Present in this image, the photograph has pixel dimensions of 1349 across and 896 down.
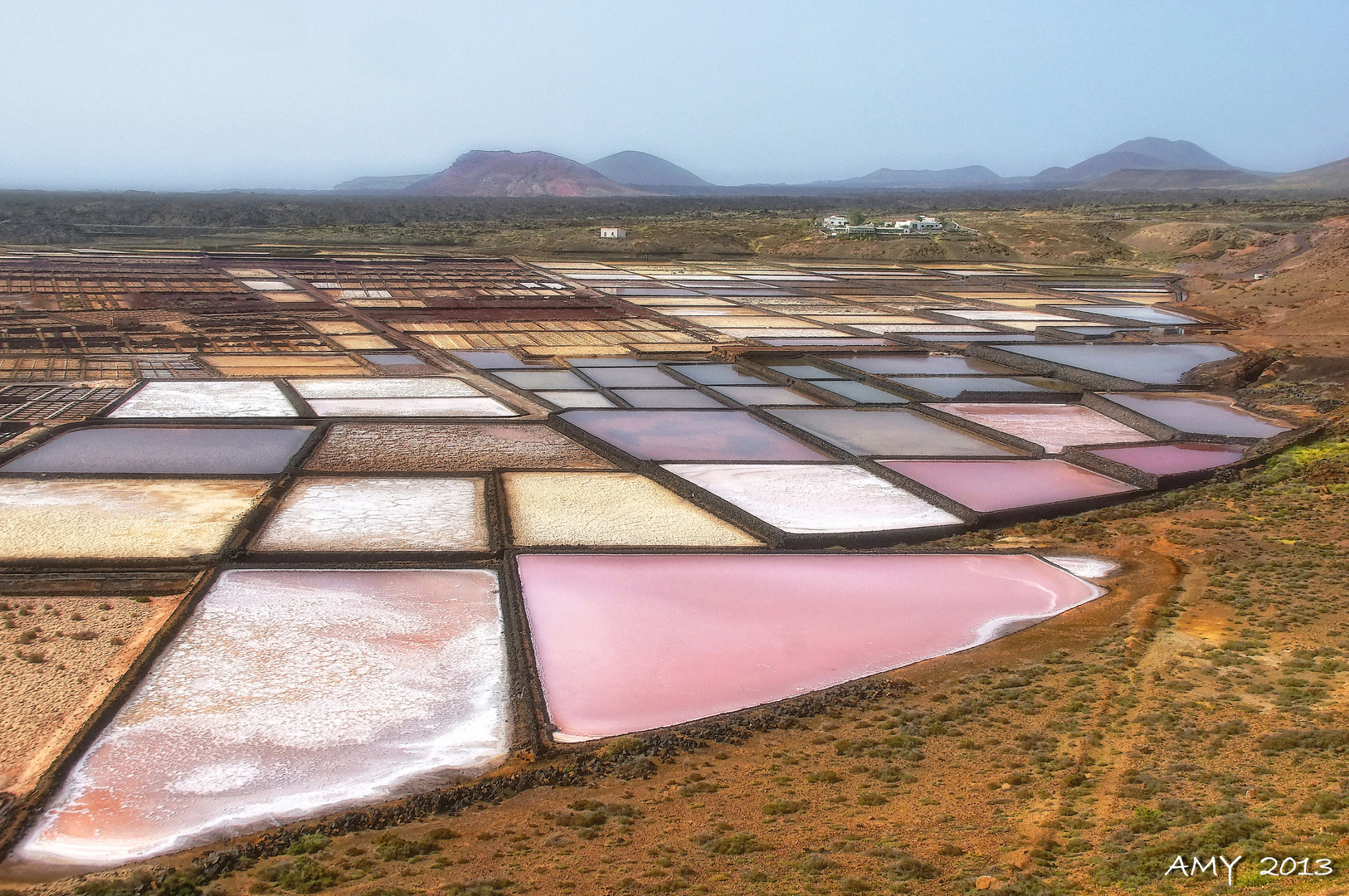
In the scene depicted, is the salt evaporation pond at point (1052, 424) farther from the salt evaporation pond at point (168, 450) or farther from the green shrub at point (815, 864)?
the green shrub at point (815, 864)

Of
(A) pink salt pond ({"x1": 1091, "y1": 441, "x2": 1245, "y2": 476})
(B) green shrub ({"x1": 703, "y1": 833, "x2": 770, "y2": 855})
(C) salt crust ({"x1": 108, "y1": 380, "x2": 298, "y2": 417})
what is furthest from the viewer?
(C) salt crust ({"x1": 108, "y1": 380, "x2": 298, "y2": 417})

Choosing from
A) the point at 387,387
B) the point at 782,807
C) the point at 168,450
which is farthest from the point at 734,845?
the point at 387,387

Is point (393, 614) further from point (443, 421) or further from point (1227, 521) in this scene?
point (1227, 521)

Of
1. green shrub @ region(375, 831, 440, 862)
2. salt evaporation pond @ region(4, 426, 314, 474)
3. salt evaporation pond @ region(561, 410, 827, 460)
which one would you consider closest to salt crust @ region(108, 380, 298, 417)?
salt evaporation pond @ region(4, 426, 314, 474)

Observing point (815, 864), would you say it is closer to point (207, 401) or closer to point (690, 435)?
point (690, 435)

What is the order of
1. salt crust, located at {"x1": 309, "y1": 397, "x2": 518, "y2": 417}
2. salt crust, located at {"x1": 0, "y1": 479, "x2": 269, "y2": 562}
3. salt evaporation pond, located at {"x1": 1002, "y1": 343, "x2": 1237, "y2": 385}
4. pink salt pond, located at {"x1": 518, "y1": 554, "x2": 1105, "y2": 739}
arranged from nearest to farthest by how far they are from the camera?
pink salt pond, located at {"x1": 518, "y1": 554, "x2": 1105, "y2": 739}, salt crust, located at {"x1": 0, "y1": 479, "x2": 269, "y2": 562}, salt crust, located at {"x1": 309, "y1": 397, "x2": 518, "y2": 417}, salt evaporation pond, located at {"x1": 1002, "y1": 343, "x2": 1237, "y2": 385}

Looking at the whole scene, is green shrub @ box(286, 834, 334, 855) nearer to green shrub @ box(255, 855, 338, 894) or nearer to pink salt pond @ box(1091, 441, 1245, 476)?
green shrub @ box(255, 855, 338, 894)
